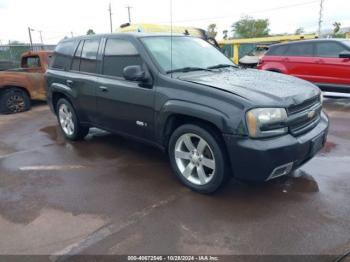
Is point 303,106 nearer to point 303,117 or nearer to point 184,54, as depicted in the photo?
point 303,117

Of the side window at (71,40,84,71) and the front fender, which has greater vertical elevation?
the side window at (71,40,84,71)

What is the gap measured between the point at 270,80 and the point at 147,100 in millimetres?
1487

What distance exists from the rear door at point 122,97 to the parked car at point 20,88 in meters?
5.51

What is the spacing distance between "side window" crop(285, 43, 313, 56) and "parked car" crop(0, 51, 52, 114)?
23.7 ft

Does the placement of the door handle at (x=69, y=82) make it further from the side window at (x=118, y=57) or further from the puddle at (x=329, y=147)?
the puddle at (x=329, y=147)

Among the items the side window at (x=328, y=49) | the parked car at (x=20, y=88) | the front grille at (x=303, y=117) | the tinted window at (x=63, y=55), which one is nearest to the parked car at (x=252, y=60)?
the side window at (x=328, y=49)

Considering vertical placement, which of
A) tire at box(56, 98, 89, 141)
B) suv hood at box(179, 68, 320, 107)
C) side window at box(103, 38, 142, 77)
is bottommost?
tire at box(56, 98, 89, 141)

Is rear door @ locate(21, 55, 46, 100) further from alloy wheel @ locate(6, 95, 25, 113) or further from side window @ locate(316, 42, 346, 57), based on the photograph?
side window @ locate(316, 42, 346, 57)

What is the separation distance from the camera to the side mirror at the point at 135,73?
402 centimetres

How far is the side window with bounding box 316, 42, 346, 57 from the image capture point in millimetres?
8789

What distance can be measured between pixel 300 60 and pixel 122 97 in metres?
6.61

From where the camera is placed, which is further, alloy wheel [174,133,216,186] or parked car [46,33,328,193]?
alloy wheel [174,133,216,186]

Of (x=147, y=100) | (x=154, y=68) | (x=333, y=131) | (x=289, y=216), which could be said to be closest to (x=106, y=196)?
(x=147, y=100)

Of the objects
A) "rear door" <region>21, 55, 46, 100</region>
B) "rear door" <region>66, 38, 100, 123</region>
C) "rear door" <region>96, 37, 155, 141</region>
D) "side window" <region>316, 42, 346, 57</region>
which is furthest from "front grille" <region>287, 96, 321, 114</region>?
"rear door" <region>21, 55, 46, 100</region>
